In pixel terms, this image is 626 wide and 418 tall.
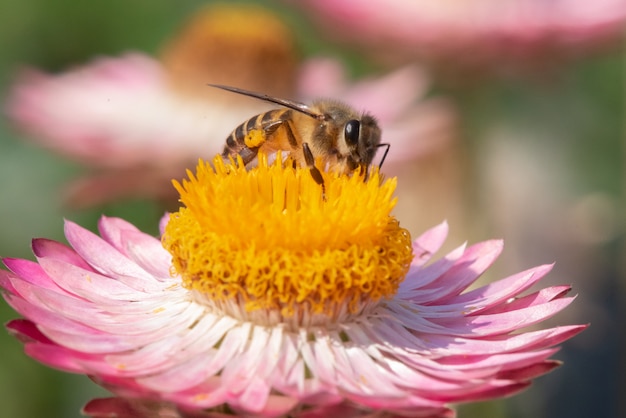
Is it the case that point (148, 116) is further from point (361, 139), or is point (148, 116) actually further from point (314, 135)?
point (361, 139)

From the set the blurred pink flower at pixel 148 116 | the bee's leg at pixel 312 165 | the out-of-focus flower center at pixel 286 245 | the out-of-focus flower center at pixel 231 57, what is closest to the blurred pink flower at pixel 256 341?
the out-of-focus flower center at pixel 286 245

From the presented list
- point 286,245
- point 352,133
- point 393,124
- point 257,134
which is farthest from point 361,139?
point 393,124

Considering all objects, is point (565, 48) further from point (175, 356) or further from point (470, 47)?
point (175, 356)

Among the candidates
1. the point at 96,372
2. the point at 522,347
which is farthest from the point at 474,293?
the point at 96,372

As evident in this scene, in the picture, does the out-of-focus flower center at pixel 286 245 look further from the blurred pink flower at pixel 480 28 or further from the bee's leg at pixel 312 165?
the blurred pink flower at pixel 480 28

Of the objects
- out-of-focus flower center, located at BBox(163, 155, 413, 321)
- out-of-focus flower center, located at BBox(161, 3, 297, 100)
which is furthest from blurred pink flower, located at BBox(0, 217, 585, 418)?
out-of-focus flower center, located at BBox(161, 3, 297, 100)

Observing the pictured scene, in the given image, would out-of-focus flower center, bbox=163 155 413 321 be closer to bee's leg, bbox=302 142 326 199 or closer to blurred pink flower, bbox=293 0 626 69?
bee's leg, bbox=302 142 326 199
